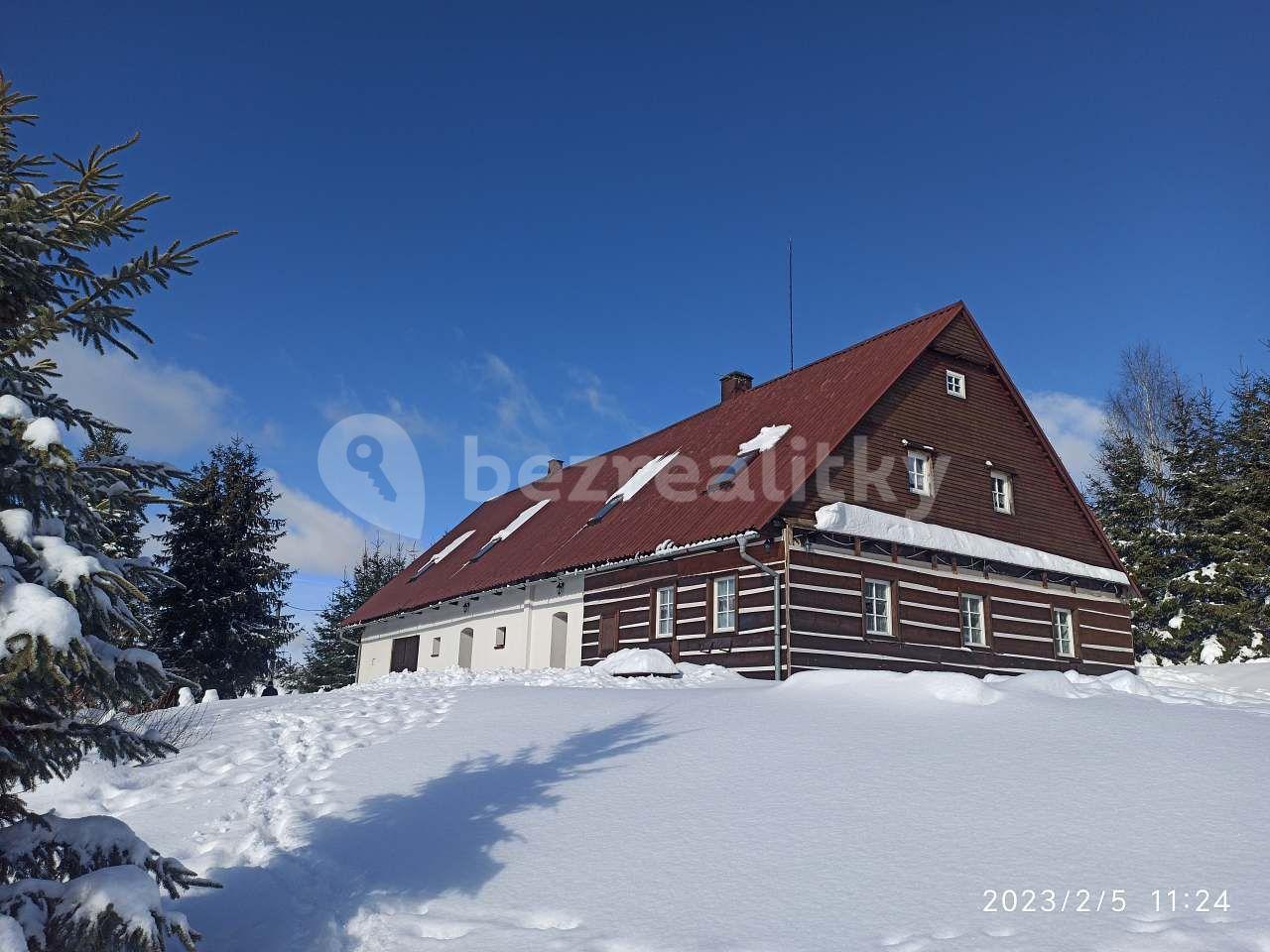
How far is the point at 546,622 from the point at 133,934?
17939 mm

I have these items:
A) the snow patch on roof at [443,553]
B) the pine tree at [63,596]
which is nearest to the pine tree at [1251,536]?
the snow patch on roof at [443,553]

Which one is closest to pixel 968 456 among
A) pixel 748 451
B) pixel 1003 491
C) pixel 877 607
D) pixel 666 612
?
pixel 1003 491

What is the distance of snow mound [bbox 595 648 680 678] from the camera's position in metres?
15.0

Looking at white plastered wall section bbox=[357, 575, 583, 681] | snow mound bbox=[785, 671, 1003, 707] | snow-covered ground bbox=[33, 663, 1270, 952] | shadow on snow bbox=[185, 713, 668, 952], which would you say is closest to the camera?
snow-covered ground bbox=[33, 663, 1270, 952]

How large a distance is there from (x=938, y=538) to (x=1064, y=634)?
5.30 meters

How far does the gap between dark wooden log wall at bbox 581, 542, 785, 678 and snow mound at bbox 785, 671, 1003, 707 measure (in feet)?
13.2

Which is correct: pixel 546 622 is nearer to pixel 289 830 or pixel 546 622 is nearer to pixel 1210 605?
pixel 289 830

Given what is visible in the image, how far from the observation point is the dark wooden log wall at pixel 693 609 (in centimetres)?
1605

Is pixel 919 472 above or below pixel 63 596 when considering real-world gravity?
above

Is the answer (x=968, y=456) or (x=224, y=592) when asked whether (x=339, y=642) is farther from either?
(x=968, y=456)

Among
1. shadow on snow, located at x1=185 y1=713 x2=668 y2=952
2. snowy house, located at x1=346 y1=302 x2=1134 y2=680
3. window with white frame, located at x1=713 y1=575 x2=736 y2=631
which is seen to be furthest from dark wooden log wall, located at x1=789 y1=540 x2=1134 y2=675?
shadow on snow, located at x1=185 y1=713 x2=668 y2=952

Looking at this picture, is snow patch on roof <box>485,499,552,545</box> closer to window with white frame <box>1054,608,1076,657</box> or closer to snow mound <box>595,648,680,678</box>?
snow mound <box>595,648,680,678</box>

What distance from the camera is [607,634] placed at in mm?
19438

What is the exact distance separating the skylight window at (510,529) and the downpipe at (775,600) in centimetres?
1256
